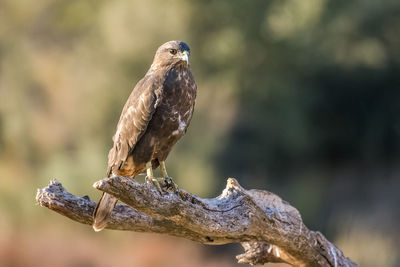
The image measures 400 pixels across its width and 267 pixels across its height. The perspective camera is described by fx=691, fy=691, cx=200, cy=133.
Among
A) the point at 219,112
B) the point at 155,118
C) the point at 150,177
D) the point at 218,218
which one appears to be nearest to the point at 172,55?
the point at 155,118

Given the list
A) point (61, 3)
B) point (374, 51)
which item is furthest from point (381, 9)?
point (61, 3)

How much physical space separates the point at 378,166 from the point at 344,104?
1.86 metres

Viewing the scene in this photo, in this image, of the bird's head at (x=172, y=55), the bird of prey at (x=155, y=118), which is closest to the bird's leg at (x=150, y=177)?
the bird of prey at (x=155, y=118)

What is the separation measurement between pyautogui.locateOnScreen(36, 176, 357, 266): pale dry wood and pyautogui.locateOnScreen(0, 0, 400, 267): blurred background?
8.99m

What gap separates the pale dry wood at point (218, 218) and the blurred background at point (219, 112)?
8.99 m

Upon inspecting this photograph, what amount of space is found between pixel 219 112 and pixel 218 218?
1157cm

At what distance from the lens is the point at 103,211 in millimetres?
5168

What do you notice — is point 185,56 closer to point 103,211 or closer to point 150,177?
point 150,177

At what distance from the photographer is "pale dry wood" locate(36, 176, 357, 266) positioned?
15.8ft

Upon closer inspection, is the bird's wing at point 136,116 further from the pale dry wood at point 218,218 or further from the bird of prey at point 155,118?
the pale dry wood at point 218,218

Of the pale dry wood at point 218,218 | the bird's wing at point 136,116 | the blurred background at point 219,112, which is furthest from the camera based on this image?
the blurred background at point 219,112

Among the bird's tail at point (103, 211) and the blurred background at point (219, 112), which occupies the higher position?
the blurred background at point (219, 112)

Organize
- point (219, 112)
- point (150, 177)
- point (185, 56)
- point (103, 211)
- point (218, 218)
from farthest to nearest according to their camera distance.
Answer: point (219, 112) < point (185, 56) < point (150, 177) < point (218, 218) < point (103, 211)

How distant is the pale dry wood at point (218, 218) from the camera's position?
4812 mm
